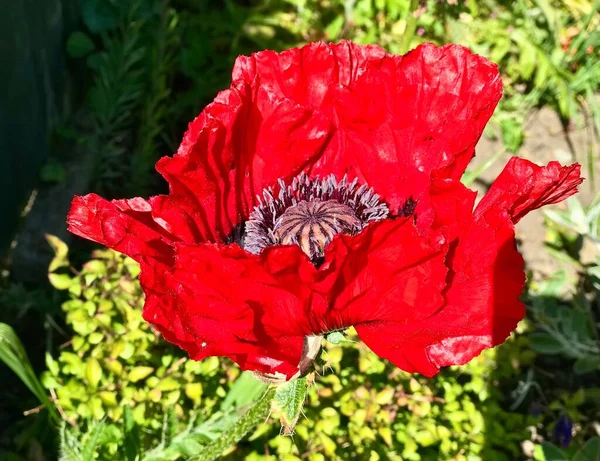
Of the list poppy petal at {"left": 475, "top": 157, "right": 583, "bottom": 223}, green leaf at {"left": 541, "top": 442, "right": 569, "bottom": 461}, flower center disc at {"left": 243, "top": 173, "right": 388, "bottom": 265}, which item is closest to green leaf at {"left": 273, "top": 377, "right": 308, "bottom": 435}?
flower center disc at {"left": 243, "top": 173, "right": 388, "bottom": 265}

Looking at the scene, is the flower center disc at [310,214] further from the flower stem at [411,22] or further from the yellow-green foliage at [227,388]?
the flower stem at [411,22]

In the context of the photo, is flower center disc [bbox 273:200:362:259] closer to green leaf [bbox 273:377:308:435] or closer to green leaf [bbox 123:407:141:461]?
green leaf [bbox 273:377:308:435]

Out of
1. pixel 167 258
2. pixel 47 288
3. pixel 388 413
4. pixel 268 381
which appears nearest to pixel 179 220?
pixel 167 258

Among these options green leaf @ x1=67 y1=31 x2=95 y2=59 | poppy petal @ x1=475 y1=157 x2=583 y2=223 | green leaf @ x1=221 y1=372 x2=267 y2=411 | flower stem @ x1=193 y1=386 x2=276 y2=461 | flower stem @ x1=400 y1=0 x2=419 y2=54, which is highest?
green leaf @ x1=67 y1=31 x2=95 y2=59

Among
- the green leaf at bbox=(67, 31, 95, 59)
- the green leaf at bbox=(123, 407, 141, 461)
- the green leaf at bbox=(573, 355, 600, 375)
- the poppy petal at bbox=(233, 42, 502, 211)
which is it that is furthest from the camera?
the green leaf at bbox=(67, 31, 95, 59)

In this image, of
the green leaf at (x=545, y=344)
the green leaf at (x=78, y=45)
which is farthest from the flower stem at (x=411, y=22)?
the green leaf at (x=78, y=45)

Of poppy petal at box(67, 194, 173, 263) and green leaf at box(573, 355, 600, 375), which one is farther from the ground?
green leaf at box(573, 355, 600, 375)

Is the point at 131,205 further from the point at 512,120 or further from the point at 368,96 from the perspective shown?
→ the point at 512,120
